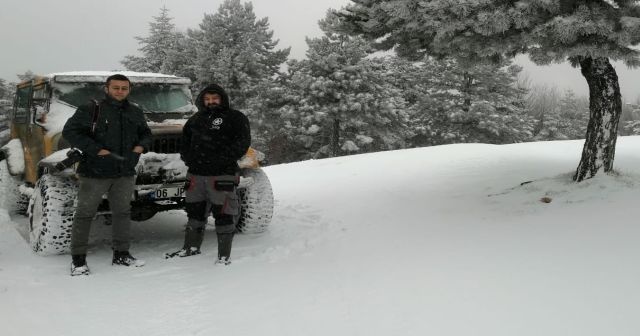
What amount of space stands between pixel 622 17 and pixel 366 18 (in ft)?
9.28

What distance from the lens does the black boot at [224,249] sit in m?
4.64

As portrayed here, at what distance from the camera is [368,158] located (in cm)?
1135

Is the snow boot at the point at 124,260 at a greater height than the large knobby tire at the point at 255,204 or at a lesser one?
lesser

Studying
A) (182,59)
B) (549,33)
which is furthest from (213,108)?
(182,59)

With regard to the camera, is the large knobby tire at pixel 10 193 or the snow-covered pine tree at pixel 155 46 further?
the snow-covered pine tree at pixel 155 46

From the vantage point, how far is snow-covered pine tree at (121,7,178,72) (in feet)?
123

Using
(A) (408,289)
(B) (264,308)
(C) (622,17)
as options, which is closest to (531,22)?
(C) (622,17)

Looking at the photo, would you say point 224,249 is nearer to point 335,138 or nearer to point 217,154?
point 217,154

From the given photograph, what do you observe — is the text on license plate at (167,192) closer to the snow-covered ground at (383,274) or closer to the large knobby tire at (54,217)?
the snow-covered ground at (383,274)

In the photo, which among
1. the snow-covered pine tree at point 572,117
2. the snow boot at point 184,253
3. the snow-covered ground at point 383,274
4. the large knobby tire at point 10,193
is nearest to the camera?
the snow-covered ground at point 383,274

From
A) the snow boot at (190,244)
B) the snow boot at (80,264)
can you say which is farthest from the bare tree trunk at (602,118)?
the snow boot at (80,264)

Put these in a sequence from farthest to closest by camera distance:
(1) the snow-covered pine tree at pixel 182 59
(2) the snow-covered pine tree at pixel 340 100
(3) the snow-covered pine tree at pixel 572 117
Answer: (3) the snow-covered pine tree at pixel 572 117, (1) the snow-covered pine tree at pixel 182 59, (2) the snow-covered pine tree at pixel 340 100

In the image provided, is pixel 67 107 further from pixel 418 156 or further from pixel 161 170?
pixel 418 156

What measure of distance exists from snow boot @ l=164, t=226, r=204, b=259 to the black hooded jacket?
65 centimetres
